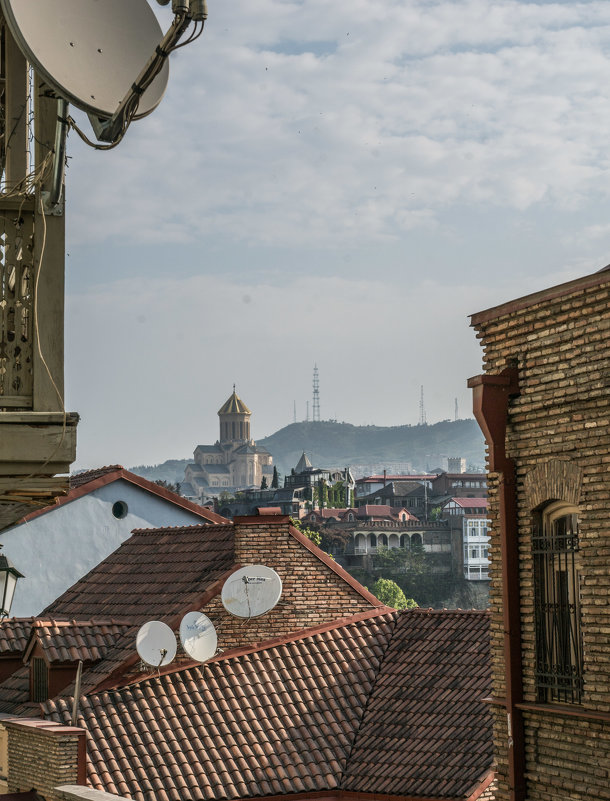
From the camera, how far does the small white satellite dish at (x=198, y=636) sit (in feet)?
61.1

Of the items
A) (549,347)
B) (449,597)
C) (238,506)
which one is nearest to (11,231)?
(549,347)

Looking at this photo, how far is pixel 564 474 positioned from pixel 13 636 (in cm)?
1250

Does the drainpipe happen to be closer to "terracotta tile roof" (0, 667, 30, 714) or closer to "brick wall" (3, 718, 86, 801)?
"brick wall" (3, 718, 86, 801)

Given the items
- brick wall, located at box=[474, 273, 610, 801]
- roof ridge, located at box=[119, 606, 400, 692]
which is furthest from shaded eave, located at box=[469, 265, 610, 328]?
roof ridge, located at box=[119, 606, 400, 692]

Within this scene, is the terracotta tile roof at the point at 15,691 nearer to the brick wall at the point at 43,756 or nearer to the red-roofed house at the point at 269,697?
the red-roofed house at the point at 269,697

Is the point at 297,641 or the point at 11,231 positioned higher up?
the point at 11,231

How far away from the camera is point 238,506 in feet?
653

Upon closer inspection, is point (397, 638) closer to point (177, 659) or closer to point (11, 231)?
point (177, 659)

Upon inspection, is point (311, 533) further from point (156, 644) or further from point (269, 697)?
point (156, 644)

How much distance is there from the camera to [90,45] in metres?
6.75

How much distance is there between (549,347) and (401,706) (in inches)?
340

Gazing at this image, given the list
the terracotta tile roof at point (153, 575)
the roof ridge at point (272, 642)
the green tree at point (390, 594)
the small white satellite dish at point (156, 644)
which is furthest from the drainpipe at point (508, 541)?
the green tree at point (390, 594)

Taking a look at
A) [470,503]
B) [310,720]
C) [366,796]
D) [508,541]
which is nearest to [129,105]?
[508,541]

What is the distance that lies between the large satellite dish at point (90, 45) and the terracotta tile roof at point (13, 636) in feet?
50.1
